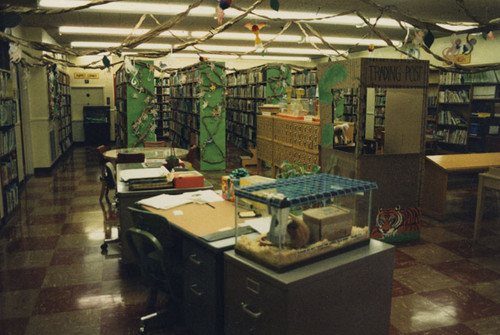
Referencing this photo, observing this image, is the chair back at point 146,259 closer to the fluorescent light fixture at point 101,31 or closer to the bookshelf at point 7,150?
the bookshelf at point 7,150

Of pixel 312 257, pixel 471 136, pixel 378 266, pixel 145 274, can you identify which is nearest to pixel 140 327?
pixel 145 274

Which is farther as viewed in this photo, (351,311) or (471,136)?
(471,136)

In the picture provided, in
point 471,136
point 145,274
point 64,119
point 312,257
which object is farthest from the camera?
point 64,119

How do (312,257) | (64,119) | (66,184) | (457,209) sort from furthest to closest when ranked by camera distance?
1. (64,119)
2. (66,184)
3. (457,209)
4. (312,257)

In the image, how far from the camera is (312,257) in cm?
204

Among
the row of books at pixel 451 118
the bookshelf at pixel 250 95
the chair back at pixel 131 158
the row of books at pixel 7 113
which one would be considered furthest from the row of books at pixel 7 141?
the row of books at pixel 451 118

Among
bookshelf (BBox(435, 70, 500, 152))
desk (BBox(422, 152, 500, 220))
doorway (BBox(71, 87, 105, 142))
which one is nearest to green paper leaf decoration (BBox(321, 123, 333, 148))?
desk (BBox(422, 152, 500, 220))

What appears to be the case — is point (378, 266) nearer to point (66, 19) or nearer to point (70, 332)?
point (70, 332)

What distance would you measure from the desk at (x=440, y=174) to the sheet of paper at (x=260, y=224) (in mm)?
3689

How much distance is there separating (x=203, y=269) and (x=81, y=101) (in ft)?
46.1

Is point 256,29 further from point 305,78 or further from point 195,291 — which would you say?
point 305,78

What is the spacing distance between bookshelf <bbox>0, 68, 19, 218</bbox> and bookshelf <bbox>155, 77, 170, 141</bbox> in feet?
26.8

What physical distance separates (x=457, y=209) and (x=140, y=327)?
5.08 m

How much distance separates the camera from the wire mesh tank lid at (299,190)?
1.97 meters
